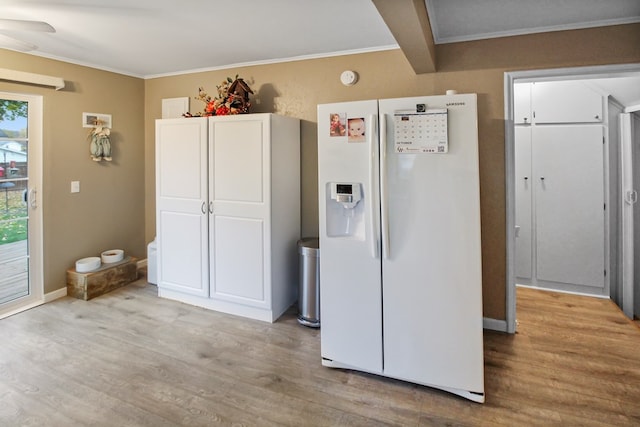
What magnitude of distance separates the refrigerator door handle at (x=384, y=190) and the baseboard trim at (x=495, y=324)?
147 centimetres

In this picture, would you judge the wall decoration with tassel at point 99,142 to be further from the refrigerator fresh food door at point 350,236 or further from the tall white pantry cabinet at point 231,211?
the refrigerator fresh food door at point 350,236

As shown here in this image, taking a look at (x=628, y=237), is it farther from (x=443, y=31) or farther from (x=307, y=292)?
(x=307, y=292)

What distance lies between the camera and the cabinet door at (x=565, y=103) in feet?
12.0

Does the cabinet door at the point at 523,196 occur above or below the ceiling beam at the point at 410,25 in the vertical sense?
below


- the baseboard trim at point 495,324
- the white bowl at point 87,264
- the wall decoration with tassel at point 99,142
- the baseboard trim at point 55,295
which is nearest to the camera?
the baseboard trim at point 495,324

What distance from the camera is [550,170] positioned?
3846 millimetres

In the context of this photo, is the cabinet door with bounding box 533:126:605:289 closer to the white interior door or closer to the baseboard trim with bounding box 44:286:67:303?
the white interior door

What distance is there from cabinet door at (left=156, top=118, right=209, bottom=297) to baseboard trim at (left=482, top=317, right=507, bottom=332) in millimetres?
2572

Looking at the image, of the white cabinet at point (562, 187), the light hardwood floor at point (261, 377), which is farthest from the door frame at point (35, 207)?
the white cabinet at point (562, 187)

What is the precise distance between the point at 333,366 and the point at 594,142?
3544 millimetres

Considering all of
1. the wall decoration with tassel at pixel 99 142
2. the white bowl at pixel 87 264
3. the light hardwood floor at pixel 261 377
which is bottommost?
the light hardwood floor at pixel 261 377

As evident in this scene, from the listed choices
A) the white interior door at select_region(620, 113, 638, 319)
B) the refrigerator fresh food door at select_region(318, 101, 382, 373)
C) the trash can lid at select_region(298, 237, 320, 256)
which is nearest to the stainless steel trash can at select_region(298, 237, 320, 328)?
the trash can lid at select_region(298, 237, 320, 256)

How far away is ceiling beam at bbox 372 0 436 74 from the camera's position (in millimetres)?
1704

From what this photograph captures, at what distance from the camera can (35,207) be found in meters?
3.45
